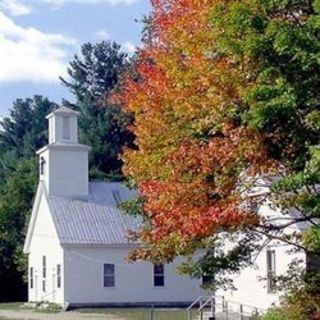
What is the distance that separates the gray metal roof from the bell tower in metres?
0.73

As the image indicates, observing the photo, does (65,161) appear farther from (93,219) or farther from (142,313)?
(142,313)

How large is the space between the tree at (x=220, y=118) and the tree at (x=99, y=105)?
5400 centimetres

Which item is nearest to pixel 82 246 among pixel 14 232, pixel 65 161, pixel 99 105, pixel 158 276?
pixel 158 276

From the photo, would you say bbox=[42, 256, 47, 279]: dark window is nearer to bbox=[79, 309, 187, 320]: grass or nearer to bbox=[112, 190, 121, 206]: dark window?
bbox=[112, 190, 121, 206]: dark window

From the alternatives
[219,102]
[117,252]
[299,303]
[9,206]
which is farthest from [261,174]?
[9,206]

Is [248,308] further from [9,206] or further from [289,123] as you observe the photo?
[9,206]

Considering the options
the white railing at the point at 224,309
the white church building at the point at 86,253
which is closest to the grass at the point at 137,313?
the white railing at the point at 224,309

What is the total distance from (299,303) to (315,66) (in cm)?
582

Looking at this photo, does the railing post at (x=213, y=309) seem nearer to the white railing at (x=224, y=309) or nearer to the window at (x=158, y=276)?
the white railing at (x=224, y=309)

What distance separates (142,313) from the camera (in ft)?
156

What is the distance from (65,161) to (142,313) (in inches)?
594

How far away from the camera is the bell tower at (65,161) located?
194 ft

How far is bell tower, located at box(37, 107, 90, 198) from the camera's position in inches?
2323

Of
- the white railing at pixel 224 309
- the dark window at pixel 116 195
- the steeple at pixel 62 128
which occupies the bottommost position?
the white railing at pixel 224 309
